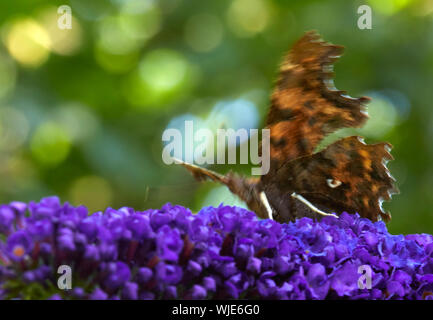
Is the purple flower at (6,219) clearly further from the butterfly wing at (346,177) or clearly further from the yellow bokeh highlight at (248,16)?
the yellow bokeh highlight at (248,16)

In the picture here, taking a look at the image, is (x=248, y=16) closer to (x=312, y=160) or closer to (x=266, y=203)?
(x=312, y=160)

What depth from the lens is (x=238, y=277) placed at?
79cm

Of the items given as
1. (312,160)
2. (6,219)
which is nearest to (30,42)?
(312,160)

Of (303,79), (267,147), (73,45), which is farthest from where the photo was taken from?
(73,45)

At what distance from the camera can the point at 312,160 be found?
1.22m

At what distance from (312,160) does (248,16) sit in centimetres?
118

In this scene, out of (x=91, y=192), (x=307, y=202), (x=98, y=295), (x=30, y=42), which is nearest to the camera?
(x=98, y=295)

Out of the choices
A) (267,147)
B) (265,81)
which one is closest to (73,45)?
(265,81)

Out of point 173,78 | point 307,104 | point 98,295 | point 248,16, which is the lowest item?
point 98,295

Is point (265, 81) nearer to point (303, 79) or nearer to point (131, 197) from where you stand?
point (131, 197)

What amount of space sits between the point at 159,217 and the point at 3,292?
0.23m

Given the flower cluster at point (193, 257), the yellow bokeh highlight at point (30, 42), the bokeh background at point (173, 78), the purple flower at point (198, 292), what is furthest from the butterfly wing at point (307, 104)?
the yellow bokeh highlight at point (30, 42)

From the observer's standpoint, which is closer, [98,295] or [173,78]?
[98,295]

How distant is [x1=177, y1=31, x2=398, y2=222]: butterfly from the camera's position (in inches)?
43.3
